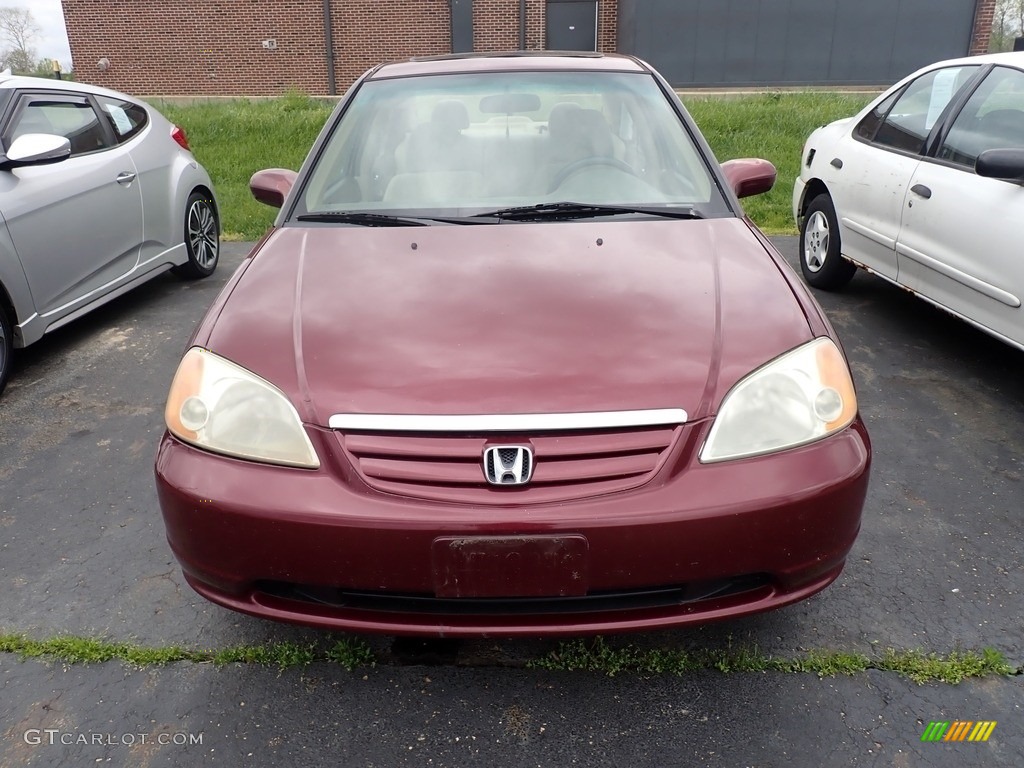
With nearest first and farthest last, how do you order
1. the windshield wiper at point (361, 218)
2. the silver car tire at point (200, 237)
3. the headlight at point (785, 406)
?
the headlight at point (785, 406)
the windshield wiper at point (361, 218)
the silver car tire at point (200, 237)

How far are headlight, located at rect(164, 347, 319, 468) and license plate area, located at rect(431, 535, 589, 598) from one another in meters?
0.38

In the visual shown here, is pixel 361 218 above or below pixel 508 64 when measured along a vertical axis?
below

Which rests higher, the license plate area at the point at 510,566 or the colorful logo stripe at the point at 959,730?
the license plate area at the point at 510,566

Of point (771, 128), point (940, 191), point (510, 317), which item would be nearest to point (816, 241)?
point (940, 191)

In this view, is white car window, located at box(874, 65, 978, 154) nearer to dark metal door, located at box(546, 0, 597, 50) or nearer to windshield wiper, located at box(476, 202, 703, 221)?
windshield wiper, located at box(476, 202, 703, 221)

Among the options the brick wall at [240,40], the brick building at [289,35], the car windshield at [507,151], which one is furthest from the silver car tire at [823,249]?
the brick wall at [240,40]

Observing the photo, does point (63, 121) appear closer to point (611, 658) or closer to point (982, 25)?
point (611, 658)

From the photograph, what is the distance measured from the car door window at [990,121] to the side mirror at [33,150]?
14.8 ft

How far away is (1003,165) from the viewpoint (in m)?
3.43

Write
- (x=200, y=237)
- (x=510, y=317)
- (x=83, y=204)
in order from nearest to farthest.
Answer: (x=510, y=317) → (x=83, y=204) → (x=200, y=237)

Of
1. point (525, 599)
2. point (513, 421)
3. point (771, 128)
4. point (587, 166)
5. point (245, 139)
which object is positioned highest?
point (587, 166)

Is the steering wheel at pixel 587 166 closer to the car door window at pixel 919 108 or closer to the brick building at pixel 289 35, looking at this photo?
the car door window at pixel 919 108

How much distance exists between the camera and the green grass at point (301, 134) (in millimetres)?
8688

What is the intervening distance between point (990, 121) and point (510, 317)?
3.19 metres
